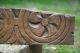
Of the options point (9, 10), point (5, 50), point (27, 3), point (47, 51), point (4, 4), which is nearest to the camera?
point (9, 10)

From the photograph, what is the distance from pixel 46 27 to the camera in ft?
12.1

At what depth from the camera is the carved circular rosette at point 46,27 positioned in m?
3.67

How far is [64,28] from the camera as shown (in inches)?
146

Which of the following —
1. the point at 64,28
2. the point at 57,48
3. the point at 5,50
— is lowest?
the point at 57,48

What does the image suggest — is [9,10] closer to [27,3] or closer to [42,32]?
[42,32]

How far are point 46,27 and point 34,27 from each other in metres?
0.10

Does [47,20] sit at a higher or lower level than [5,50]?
higher

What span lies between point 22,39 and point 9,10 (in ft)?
0.84

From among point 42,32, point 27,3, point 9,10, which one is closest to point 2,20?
point 9,10

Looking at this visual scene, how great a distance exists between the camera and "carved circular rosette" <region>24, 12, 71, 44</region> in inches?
145

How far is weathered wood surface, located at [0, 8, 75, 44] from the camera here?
3672 millimetres

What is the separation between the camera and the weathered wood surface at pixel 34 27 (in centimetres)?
367

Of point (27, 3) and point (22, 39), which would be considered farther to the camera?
point (27, 3)

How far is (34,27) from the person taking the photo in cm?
369
